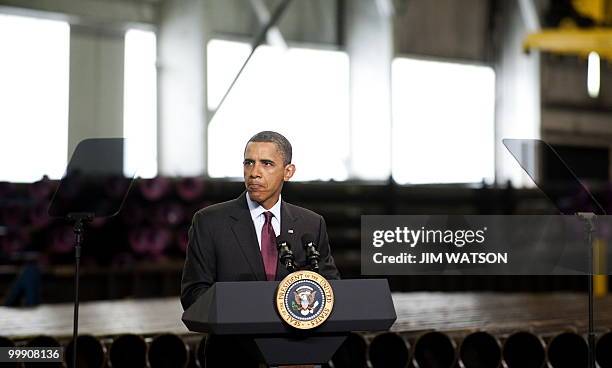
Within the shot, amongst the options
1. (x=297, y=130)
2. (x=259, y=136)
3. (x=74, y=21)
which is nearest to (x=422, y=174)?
(x=297, y=130)

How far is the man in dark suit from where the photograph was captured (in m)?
2.28

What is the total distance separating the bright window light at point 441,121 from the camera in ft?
27.6

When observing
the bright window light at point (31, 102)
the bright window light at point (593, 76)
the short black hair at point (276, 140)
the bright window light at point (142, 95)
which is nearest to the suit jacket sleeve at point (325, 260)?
the short black hair at point (276, 140)

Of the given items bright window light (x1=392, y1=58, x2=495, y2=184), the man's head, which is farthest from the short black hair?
bright window light (x1=392, y1=58, x2=495, y2=184)

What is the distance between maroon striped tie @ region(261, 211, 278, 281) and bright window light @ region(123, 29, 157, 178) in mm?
3868

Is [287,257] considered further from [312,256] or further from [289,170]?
[289,170]

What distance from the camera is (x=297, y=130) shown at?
7.46 metres

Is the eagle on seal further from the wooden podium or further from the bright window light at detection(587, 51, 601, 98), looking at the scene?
the bright window light at detection(587, 51, 601, 98)

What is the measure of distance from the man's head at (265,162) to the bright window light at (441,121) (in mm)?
5813

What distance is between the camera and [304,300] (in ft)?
6.64

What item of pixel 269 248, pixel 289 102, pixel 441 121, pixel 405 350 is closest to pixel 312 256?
pixel 269 248

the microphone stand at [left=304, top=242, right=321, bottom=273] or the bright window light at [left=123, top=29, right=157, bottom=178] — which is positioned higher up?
the bright window light at [left=123, top=29, right=157, bottom=178]

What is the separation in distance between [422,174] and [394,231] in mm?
5458

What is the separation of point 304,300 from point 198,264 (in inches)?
14.7
